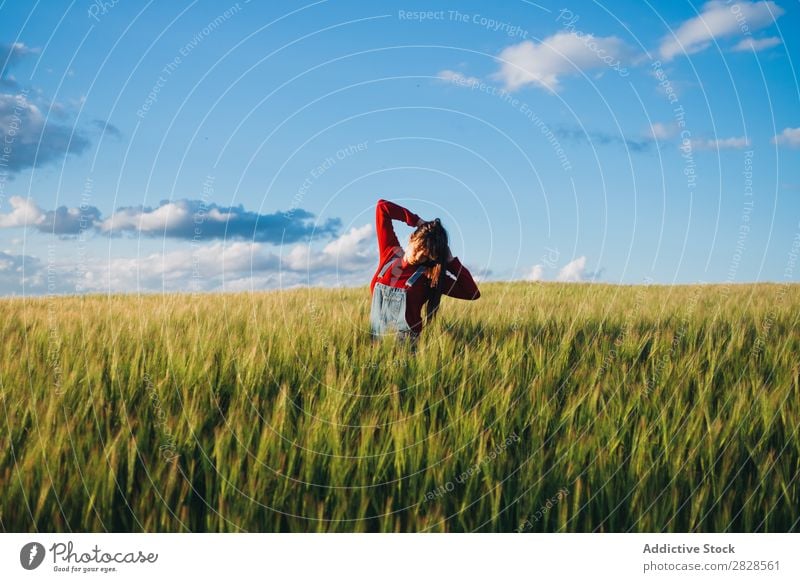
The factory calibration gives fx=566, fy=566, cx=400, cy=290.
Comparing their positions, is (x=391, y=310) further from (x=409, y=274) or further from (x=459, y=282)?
(x=459, y=282)

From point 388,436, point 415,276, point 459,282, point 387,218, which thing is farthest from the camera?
point 387,218

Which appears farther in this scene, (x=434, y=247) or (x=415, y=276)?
(x=415, y=276)

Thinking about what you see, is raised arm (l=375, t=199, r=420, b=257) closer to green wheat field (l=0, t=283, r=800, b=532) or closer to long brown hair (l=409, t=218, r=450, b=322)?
long brown hair (l=409, t=218, r=450, b=322)

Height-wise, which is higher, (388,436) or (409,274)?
(409,274)

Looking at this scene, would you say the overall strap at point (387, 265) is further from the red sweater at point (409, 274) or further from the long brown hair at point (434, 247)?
the long brown hair at point (434, 247)

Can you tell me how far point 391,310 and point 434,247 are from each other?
2.10 ft

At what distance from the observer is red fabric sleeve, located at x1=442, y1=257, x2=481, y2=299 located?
15.9 ft

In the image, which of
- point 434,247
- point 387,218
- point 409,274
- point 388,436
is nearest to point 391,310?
point 409,274

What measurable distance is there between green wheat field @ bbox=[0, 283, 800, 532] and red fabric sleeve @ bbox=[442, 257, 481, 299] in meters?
0.58

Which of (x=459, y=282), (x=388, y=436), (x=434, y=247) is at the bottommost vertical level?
(x=388, y=436)

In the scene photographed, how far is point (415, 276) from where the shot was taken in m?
4.71

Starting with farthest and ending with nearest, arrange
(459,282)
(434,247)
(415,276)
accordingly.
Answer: (459,282) → (415,276) → (434,247)

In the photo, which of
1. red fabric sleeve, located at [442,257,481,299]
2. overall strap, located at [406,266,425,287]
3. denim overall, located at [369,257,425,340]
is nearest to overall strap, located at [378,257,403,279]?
denim overall, located at [369,257,425,340]
